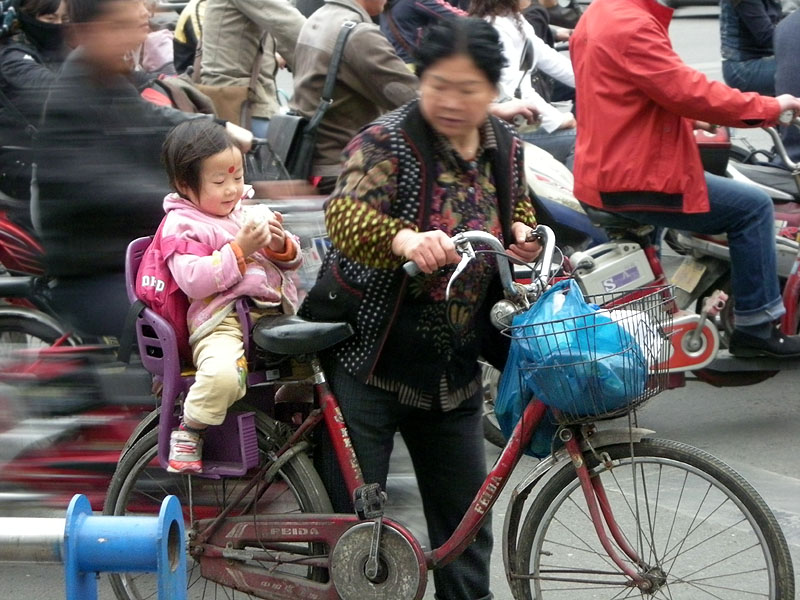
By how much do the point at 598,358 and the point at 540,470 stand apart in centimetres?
44

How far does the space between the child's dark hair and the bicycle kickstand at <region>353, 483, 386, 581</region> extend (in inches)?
37.0

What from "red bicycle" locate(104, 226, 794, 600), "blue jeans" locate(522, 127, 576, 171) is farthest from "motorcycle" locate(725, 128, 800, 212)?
"red bicycle" locate(104, 226, 794, 600)

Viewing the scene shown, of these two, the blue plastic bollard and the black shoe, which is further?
the black shoe

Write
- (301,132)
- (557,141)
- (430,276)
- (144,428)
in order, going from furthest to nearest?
(557,141), (301,132), (144,428), (430,276)

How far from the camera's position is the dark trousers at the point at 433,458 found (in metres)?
3.33

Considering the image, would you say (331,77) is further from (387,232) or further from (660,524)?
(660,524)

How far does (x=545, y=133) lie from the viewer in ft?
20.7

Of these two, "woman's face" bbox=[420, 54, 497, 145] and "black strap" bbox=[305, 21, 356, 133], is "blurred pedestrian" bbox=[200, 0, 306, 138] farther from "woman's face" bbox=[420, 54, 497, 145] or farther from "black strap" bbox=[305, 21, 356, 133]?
"woman's face" bbox=[420, 54, 497, 145]

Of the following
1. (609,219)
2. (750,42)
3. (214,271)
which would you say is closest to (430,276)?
(214,271)

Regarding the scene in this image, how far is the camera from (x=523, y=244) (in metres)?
3.26

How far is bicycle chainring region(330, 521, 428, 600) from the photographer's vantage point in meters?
3.28

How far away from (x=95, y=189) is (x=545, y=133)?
3.11 metres

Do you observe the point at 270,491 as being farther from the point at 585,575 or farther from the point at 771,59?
the point at 771,59

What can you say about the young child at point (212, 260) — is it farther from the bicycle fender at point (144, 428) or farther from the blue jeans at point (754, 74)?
the blue jeans at point (754, 74)
